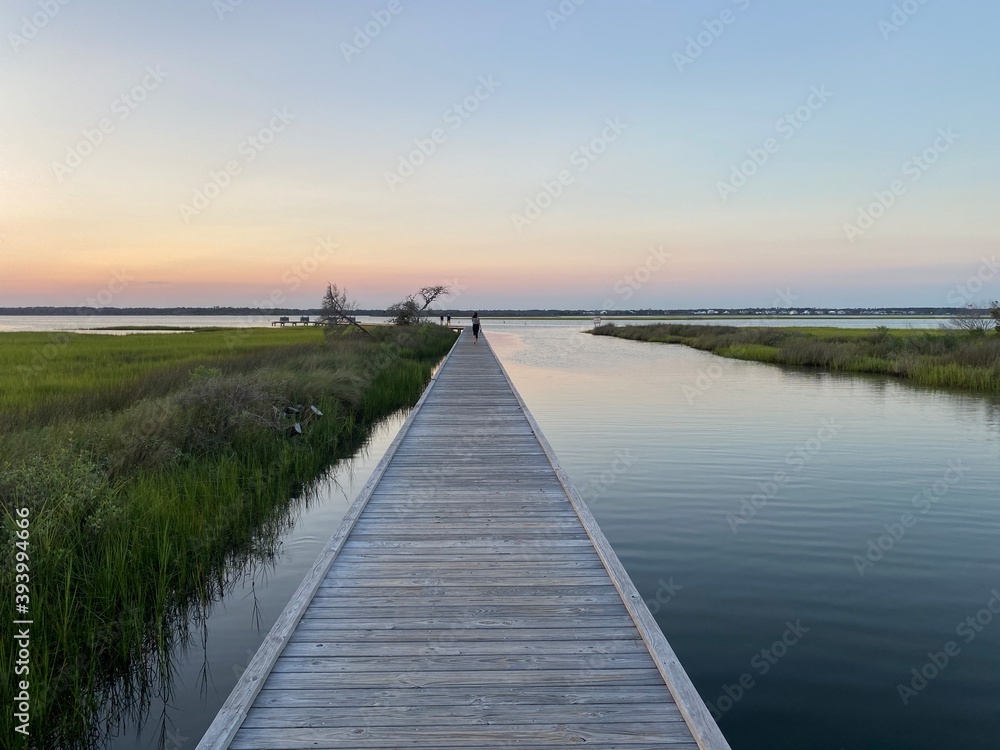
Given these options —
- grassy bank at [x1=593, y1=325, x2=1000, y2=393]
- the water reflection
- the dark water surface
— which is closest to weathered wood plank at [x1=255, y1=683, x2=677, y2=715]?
the water reflection

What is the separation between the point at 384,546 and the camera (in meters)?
5.79

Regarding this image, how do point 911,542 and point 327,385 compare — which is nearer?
point 911,542

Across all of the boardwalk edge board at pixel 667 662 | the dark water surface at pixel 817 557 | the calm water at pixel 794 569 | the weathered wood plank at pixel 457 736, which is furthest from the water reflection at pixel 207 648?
the dark water surface at pixel 817 557

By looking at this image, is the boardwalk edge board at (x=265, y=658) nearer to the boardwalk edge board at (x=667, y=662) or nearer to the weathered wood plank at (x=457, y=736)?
the weathered wood plank at (x=457, y=736)

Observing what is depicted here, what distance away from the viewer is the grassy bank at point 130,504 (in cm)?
429

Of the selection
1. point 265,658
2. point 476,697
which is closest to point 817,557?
point 476,697

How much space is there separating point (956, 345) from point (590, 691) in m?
29.8

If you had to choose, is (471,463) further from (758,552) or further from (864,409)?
(864,409)

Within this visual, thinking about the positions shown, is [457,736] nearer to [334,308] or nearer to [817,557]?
[817,557]

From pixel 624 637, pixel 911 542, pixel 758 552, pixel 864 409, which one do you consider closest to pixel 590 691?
pixel 624 637

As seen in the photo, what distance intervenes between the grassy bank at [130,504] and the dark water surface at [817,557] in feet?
13.9

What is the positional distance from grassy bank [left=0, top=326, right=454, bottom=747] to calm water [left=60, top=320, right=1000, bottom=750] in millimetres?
362

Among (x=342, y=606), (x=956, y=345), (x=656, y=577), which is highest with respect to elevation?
(x=956, y=345)

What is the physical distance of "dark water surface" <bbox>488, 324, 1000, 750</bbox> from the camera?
4.64 m
